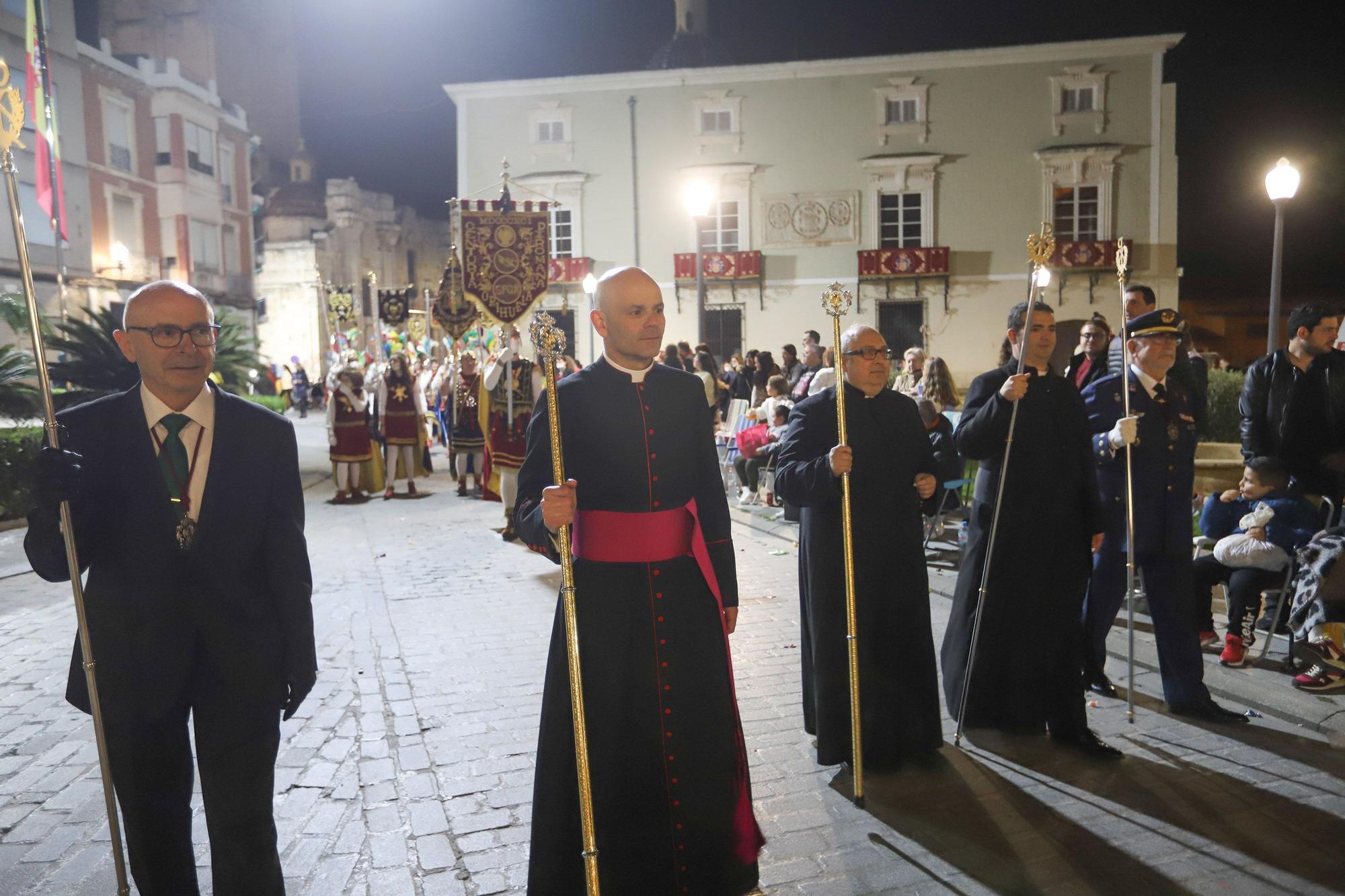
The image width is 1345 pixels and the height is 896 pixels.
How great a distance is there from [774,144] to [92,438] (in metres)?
31.1

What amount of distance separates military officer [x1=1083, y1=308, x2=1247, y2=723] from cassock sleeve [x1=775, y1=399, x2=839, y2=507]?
1511 millimetres

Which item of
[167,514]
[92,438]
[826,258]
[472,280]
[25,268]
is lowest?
[167,514]

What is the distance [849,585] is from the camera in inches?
159

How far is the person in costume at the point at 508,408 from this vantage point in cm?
1144

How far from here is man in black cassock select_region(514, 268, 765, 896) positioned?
119 inches

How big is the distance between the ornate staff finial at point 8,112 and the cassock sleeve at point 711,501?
2300mm

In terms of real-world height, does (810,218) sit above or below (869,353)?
above

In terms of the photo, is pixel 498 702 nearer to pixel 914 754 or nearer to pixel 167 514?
pixel 914 754

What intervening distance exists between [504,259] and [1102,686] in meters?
9.24

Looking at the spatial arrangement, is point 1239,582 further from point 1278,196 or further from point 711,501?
point 1278,196

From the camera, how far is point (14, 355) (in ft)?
39.4

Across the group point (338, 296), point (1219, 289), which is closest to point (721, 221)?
point (338, 296)

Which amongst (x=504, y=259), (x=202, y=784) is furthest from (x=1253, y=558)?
(x=504, y=259)

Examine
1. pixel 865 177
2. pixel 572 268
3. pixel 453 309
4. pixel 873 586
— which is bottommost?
pixel 873 586
